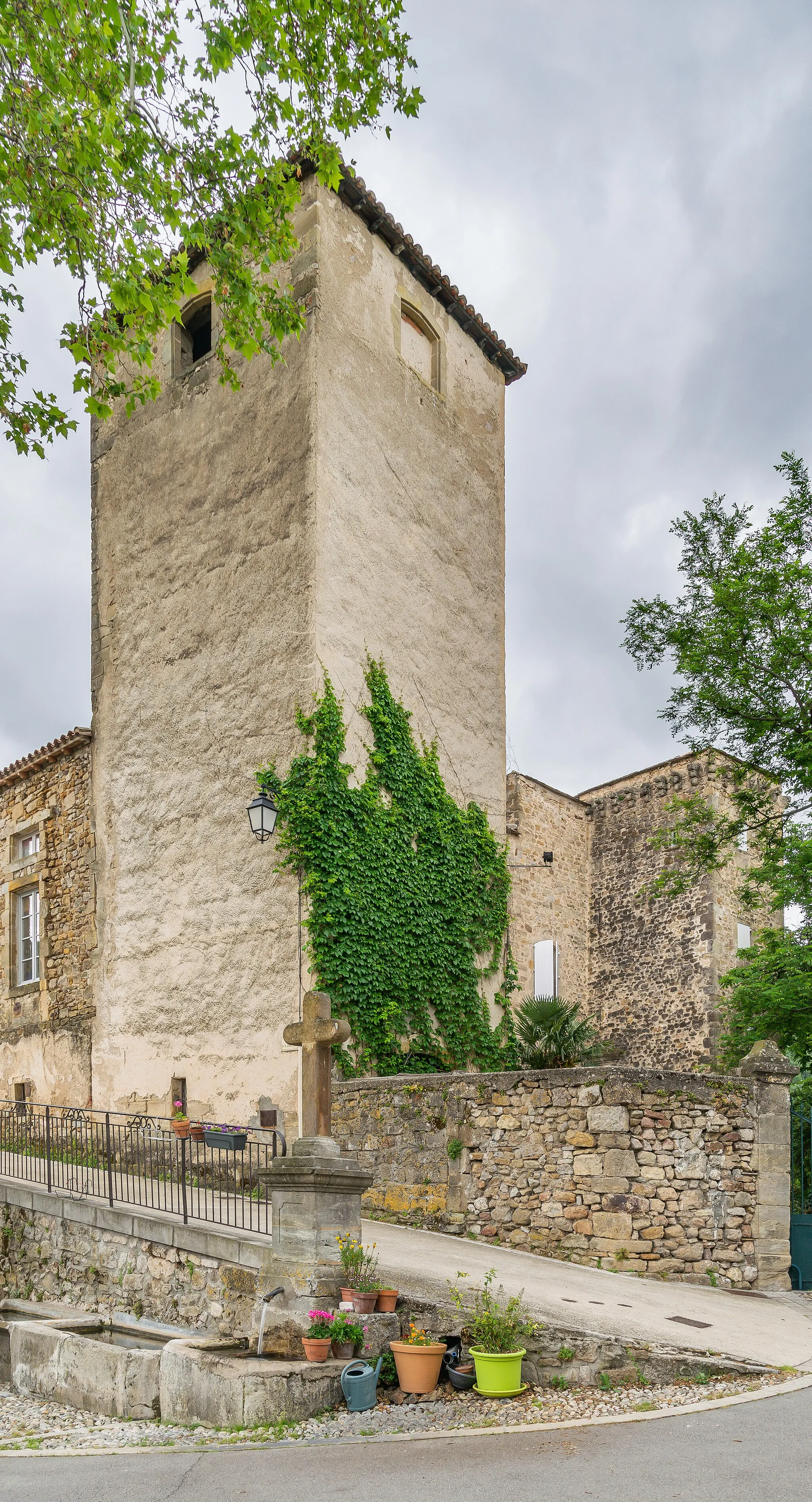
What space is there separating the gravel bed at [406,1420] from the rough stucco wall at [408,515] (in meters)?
8.39

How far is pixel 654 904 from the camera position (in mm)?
23578

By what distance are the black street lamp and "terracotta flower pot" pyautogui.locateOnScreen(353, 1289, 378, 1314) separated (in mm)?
6257

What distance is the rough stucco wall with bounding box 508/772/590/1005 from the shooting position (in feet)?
74.0

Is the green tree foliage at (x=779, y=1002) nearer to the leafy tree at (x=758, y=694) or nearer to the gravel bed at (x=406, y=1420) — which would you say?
the leafy tree at (x=758, y=694)

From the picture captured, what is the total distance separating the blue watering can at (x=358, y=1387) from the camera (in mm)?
7031

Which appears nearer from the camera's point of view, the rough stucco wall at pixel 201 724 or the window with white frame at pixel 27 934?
the rough stucco wall at pixel 201 724

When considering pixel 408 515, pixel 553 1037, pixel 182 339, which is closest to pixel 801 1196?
pixel 553 1037

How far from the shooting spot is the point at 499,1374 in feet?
23.1

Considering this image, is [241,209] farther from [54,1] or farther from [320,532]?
[320,532]

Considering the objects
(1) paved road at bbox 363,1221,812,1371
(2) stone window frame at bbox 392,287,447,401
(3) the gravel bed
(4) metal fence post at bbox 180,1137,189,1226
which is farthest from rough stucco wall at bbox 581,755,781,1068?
(3) the gravel bed

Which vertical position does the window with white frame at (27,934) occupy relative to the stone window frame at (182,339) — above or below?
below

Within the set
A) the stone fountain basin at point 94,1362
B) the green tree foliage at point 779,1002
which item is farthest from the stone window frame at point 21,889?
the green tree foliage at point 779,1002

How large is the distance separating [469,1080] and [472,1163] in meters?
0.78

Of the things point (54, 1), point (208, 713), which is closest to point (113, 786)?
point (208, 713)
